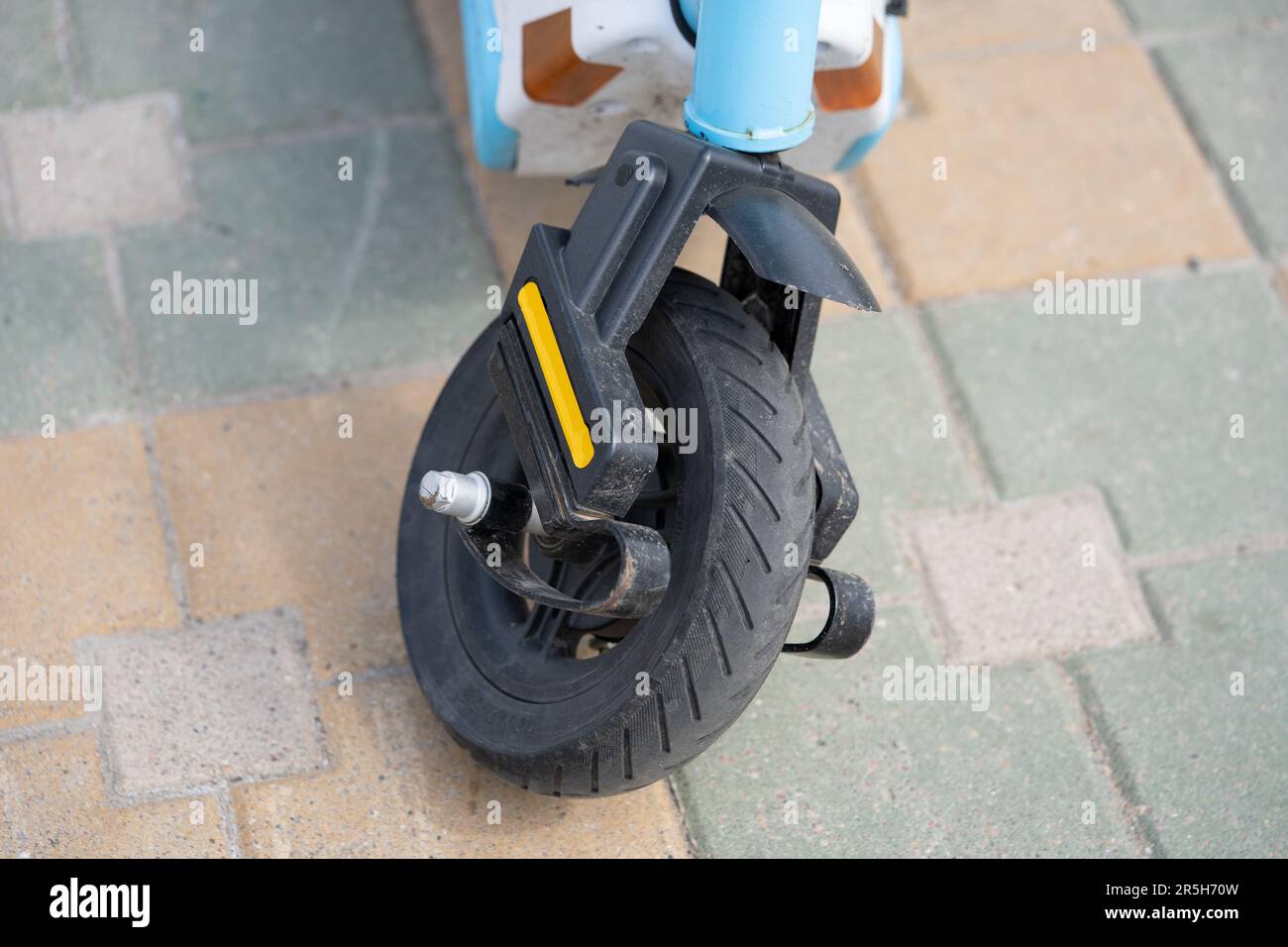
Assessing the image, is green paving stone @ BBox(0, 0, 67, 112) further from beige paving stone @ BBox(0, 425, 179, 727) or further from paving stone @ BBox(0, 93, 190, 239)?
beige paving stone @ BBox(0, 425, 179, 727)

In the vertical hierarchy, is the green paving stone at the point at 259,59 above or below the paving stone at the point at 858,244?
above

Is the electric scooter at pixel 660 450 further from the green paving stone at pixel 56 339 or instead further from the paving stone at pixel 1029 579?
the green paving stone at pixel 56 339

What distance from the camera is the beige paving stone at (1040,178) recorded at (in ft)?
9.55

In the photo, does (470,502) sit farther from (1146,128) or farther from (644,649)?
(1146,128)

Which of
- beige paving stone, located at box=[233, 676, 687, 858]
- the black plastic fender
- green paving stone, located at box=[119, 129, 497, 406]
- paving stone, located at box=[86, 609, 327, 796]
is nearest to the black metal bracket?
the black plastic fender

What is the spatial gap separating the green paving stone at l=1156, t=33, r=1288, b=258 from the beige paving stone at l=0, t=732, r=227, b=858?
2425 millimetres

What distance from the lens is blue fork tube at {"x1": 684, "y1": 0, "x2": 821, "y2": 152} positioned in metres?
1.76

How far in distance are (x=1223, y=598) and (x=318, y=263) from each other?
1.81 m

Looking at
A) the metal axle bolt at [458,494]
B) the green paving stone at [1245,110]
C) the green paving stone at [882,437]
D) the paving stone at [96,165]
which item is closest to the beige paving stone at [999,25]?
the green paving stone at [1245,110]

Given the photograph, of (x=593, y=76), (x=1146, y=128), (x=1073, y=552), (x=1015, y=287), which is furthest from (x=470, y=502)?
(x=1146, y=128)

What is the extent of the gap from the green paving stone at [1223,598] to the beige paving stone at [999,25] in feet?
4.61

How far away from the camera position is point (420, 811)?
2.08m

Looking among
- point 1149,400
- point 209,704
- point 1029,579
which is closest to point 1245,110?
point 1149,400

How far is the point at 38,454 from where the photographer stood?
242cm
